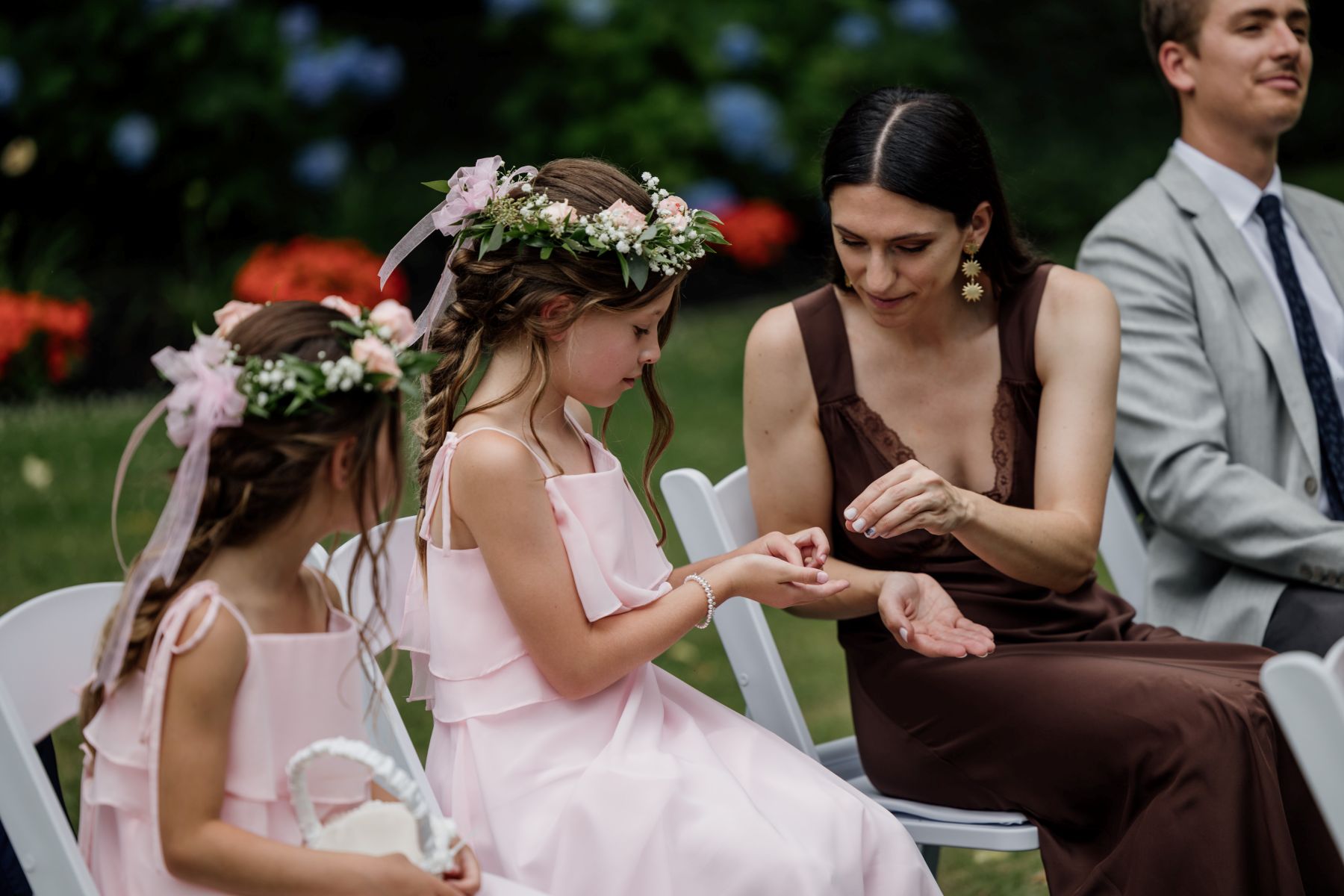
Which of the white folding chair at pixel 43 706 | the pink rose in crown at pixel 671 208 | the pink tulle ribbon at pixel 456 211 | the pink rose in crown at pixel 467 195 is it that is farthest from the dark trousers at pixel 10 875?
the pink rose in crown at pixel 671 208

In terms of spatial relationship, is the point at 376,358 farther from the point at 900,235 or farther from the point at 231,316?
the point at 900,235

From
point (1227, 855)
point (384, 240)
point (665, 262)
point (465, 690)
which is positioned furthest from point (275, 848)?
point (384, 240)

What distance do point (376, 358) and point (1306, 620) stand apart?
6.86 ft

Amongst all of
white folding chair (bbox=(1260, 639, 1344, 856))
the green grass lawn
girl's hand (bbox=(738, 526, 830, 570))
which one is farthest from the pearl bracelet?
the green grass lawn

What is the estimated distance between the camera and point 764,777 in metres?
2.45

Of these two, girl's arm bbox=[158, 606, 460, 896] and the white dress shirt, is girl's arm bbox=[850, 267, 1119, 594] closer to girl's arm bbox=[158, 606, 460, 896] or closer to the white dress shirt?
the white dress shirt

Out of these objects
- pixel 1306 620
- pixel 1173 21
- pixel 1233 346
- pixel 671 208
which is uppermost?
pixel 1173 21

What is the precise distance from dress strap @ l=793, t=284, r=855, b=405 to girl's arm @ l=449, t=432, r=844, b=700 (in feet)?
2.61

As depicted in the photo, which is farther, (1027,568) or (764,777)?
(1027,568)

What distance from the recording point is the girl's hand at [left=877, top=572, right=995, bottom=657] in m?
2.54

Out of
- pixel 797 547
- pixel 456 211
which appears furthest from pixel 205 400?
pixel 797 547

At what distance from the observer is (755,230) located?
8445 millimetres

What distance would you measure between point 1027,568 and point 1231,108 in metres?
1.42

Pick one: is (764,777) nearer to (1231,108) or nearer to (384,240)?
(1231,108)
